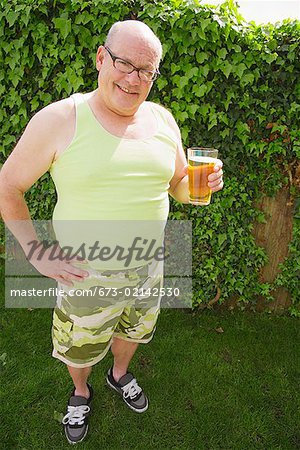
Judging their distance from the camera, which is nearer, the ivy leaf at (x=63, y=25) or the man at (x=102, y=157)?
the man at (x=102, y=157)

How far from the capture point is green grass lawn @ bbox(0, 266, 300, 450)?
8.83 feet

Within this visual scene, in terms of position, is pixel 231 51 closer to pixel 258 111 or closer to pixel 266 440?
pixel 258 111

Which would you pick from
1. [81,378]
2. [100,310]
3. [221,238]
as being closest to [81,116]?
[100,310]

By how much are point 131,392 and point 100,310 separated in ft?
3.11

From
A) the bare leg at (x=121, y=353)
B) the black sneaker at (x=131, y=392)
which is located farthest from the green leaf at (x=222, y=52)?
the black sneaker at (x=131, y=392)

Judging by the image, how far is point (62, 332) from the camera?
2330 millimetres

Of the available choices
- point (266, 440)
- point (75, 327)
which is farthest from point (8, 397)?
point (266, 440)

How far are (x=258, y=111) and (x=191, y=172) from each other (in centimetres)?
145

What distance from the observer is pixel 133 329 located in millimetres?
2535

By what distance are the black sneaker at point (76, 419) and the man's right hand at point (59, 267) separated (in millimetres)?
994

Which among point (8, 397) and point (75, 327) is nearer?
point (75, 327)

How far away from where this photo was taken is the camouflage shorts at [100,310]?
7.17 ft

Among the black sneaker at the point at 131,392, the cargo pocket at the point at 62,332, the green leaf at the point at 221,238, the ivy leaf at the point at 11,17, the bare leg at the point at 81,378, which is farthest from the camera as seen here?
the green leaf at the point at 221,238

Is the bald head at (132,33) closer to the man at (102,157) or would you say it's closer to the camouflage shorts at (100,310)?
the man at (102,157)
